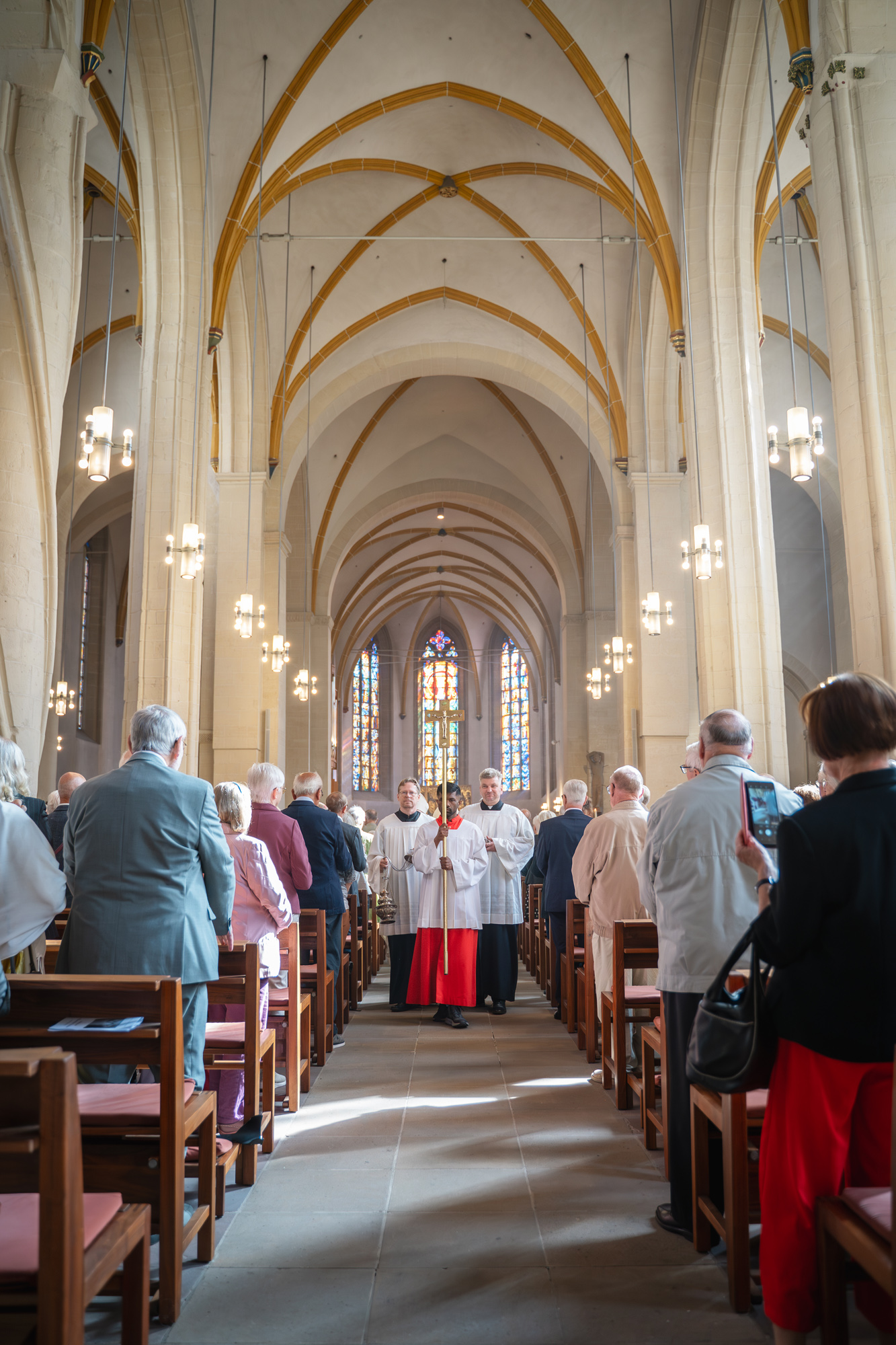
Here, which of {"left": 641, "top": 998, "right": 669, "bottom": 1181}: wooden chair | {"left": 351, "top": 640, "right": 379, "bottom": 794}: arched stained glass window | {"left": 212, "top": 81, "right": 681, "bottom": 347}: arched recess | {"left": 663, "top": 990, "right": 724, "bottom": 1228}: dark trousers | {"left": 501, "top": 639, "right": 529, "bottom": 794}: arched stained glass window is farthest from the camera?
{"left": 351, "top": 640, "right": 379, "bottom": 794}: arched stained glass window

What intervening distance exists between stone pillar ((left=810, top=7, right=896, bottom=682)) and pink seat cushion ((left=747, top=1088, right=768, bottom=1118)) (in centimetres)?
363

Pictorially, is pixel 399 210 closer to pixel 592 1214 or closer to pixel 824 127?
pixel 824 127

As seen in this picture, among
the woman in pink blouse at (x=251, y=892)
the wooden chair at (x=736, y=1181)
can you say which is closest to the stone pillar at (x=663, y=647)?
the woman in pink blouse at (x=251, y=892)

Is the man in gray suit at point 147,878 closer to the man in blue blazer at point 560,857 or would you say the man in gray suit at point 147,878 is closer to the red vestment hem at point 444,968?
the red vestment hem at point 444,968

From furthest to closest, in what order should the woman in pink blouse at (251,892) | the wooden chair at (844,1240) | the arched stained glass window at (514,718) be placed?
the arched stained glass window at (514,718) → the woman in pink blouse at (251,892) → the wooden chair at (844,1240)

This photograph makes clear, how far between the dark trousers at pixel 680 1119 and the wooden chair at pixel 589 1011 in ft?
8.03

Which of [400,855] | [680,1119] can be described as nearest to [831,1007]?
[680,1119]

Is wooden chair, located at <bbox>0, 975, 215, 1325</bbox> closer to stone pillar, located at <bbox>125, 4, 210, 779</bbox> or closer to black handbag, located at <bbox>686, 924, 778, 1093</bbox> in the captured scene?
black handbag, located at <bbox>686, 924, 778, 1093</bbox>

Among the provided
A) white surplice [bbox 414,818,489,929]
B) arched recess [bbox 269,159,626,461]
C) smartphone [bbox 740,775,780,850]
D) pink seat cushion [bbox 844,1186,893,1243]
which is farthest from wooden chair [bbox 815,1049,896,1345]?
arched recess [bbox 269,159,626,461]

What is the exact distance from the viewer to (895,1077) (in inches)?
69.7

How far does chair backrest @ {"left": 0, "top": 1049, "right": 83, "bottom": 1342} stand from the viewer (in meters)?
1.76

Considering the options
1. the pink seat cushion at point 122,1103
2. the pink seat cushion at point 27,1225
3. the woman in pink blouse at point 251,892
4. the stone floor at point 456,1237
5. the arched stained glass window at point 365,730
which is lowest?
the stone floor at point 456,1237

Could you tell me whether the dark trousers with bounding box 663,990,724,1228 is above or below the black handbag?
below

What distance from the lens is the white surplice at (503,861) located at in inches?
311
